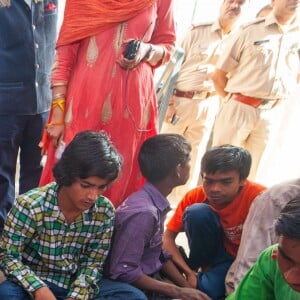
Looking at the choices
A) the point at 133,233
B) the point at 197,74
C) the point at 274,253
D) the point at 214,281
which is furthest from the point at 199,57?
the point at 274,253

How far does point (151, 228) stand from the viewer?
177 cm

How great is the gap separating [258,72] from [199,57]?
50cm

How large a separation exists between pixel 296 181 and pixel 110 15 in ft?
3.24

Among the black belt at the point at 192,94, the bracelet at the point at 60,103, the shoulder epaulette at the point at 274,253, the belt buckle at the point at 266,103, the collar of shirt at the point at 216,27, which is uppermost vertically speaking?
the collar of shirt at the point at 216,27

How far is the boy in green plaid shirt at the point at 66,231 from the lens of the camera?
159 cm

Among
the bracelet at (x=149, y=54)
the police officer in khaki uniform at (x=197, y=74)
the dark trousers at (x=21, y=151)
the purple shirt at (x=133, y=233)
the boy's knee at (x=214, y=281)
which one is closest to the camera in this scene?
the purple shirt at (x=133, y=233)

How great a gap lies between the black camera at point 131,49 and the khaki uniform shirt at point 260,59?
1.69 m

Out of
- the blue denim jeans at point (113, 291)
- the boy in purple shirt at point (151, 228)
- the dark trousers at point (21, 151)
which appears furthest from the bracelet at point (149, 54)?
the blue denim jeans at point (113, 291)

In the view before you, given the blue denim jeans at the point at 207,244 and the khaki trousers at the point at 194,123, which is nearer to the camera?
the blue denim jeans at the point at 207,244

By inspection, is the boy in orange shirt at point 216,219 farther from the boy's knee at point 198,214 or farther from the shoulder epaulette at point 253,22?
the shoulder epaulette at point 253,22

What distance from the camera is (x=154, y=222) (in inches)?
70.4

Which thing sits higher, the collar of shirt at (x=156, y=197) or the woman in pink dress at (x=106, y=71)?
the woman in pink dress at (x=106, y=71)

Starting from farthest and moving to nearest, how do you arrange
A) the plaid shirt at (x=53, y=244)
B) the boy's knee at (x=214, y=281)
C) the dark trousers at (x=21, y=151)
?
the dark trousers at (x=21, y=151) < the boy's knee at (x=214, y=281) < the plaid shirt at (x=53, y=244)

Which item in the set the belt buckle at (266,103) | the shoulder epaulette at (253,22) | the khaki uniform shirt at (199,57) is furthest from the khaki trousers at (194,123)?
the shoulder epaulette at (253,22)
